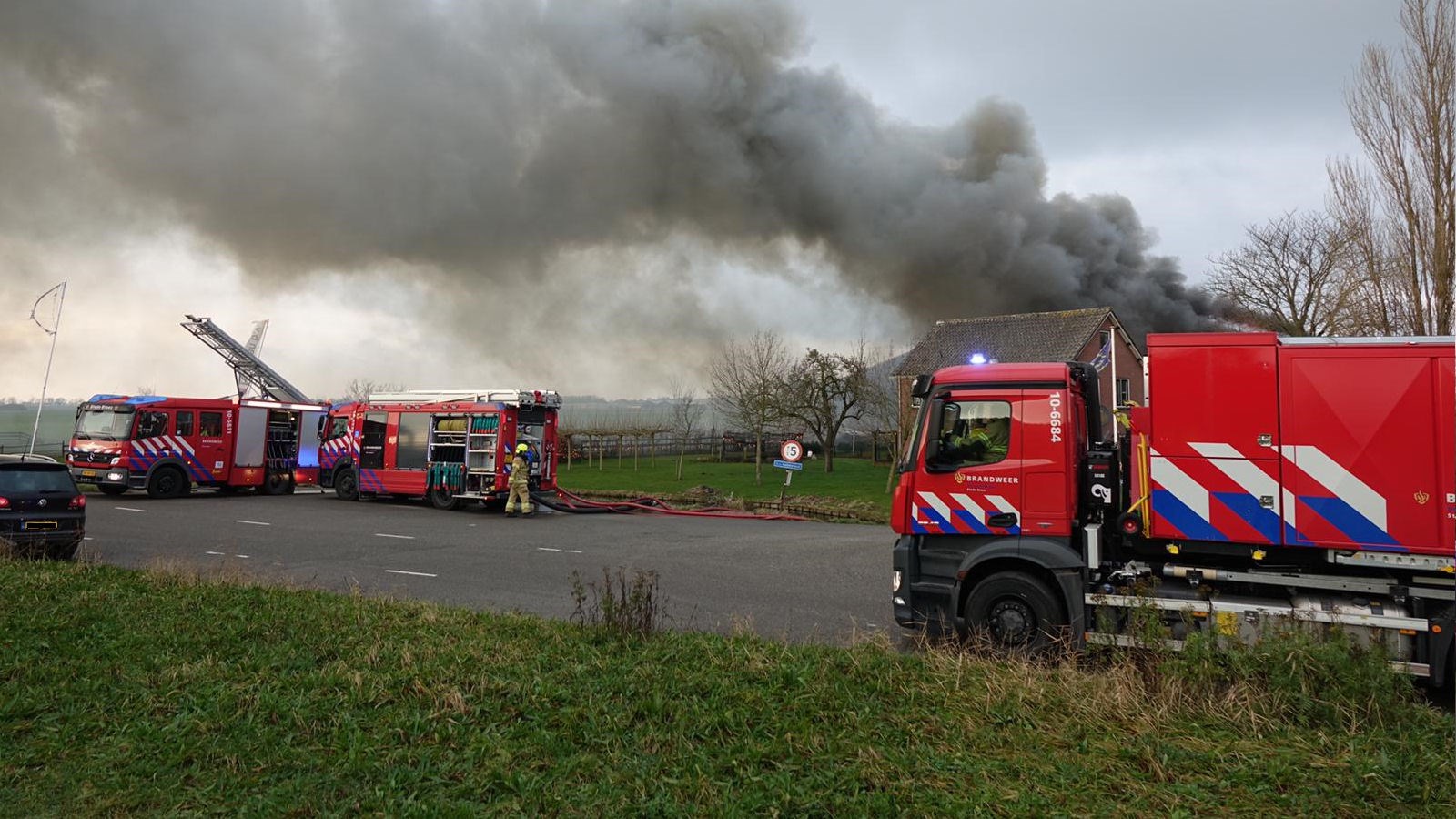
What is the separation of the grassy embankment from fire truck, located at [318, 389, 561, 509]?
4.27m

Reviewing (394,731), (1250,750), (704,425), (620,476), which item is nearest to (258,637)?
(394,731)

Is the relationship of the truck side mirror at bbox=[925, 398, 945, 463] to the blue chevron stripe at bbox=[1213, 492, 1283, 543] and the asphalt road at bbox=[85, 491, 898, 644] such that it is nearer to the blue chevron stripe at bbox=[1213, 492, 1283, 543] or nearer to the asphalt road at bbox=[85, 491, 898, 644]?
the asphalt road at bbox=[85, 491, 898, 644]

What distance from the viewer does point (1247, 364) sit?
5660 mm

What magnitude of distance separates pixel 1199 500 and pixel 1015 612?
1430mm

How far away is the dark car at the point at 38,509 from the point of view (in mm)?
9359

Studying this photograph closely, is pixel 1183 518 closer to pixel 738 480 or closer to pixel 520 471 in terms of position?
pixel 520 471

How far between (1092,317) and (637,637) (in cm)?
2587

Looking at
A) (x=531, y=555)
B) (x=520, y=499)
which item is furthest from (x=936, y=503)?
(x=520, y=499)

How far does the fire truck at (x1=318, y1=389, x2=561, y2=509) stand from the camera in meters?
18.2

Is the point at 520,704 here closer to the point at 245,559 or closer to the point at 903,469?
the point at 903,469

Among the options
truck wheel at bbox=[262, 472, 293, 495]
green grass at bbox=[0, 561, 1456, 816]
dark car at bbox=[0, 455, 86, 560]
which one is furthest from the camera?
truck wheel at bbox=[262, 472, 293, 495]

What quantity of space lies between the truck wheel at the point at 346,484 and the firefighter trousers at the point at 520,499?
16.8 feet

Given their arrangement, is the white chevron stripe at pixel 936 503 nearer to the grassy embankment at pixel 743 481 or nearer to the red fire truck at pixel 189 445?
the grassy embankment at pixel 743 481

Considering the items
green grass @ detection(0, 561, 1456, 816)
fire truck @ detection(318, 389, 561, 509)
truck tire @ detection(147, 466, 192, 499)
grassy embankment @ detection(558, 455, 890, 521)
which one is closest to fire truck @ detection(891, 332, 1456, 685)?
green grass @ detection(0, 561, 1456, 816)
